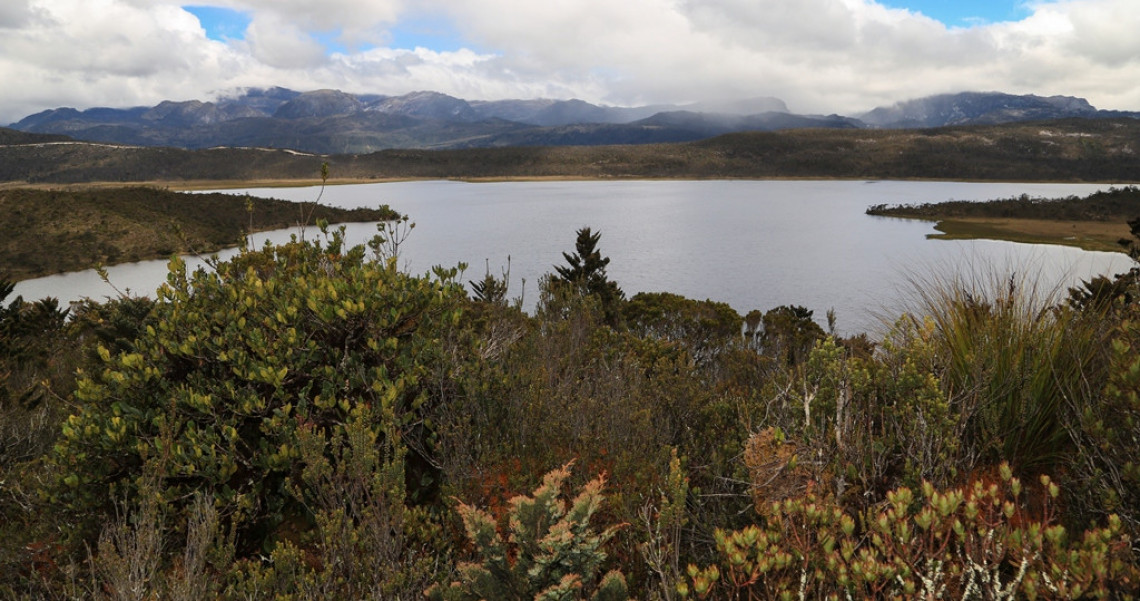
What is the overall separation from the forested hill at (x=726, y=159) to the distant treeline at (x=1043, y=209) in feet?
207

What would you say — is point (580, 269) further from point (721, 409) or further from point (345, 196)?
point (345, 196)

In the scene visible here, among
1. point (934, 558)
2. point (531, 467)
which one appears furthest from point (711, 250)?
point (934, 558)

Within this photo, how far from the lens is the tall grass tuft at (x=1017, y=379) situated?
12.3 ft

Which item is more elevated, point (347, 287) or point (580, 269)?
point (347, 287)

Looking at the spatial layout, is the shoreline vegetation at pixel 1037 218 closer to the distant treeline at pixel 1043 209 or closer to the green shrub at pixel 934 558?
the distant treeline at pixel 1043 209

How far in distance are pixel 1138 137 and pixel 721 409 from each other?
540ft

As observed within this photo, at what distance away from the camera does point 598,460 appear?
14.0 feet

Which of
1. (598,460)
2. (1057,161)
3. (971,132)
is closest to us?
(598,460)

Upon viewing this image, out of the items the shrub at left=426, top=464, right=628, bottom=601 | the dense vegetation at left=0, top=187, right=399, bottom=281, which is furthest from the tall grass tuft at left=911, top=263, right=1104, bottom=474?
the dense vegetation at left=0, top=187, right=399, bottom=281

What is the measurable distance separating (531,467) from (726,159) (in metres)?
149

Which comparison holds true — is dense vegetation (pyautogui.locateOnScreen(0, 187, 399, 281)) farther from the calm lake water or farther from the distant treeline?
the distant treeline

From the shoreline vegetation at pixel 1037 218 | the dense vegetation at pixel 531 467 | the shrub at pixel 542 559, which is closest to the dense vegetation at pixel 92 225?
the dense vegetation at pixel 531 467

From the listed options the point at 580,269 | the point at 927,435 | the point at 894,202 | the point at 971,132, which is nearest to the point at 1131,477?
the point at 927,435

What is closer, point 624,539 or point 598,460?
point 624,539
